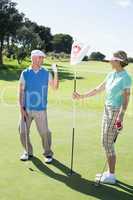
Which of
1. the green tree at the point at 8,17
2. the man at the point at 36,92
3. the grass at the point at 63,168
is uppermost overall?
the green tree at the point at 8,17

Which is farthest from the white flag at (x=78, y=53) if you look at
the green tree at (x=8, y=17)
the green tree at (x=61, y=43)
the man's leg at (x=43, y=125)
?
the green tree at (x=61, y=43)

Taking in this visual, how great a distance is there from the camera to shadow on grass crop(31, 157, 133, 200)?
6.92 metres

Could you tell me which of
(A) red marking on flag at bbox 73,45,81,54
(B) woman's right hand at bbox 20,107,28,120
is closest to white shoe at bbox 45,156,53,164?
(B) woman's right hand at bbox 20,107,28,120

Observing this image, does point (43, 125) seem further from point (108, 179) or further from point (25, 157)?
point (108, 179)

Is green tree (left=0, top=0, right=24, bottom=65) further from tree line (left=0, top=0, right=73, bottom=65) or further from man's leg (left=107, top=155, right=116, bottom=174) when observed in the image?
man's leg (left=107, top=155, right=116, bottom=174)

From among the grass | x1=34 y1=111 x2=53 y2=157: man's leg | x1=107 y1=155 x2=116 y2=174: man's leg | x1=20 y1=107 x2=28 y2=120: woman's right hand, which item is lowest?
the grass

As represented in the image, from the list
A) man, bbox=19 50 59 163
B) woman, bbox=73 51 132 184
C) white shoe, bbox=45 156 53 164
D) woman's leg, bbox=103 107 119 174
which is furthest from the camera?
white shoe, bbox=45 156 53 164

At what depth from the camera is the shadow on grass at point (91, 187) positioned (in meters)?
6.92

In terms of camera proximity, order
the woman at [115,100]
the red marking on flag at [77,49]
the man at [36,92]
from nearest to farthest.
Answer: the woman at [115,100]
the red marking on flag at [77,49]
the man at [36,92]

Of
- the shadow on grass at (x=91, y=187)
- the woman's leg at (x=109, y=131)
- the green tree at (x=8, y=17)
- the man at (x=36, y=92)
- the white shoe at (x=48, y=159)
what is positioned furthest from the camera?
the green tree at (x=8, y=17)

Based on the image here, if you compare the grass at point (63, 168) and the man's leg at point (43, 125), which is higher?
the man's leg at point (43, 125)

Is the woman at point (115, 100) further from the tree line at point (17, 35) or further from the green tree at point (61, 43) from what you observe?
the green tree at point (61, 43)

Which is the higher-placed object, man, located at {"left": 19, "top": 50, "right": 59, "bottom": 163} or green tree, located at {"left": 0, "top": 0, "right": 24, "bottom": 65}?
green tree, located at {"left": 0, "top": 0, "right": 24, "bottom": 65}

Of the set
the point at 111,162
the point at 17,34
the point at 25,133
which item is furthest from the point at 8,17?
the point at 111,162
